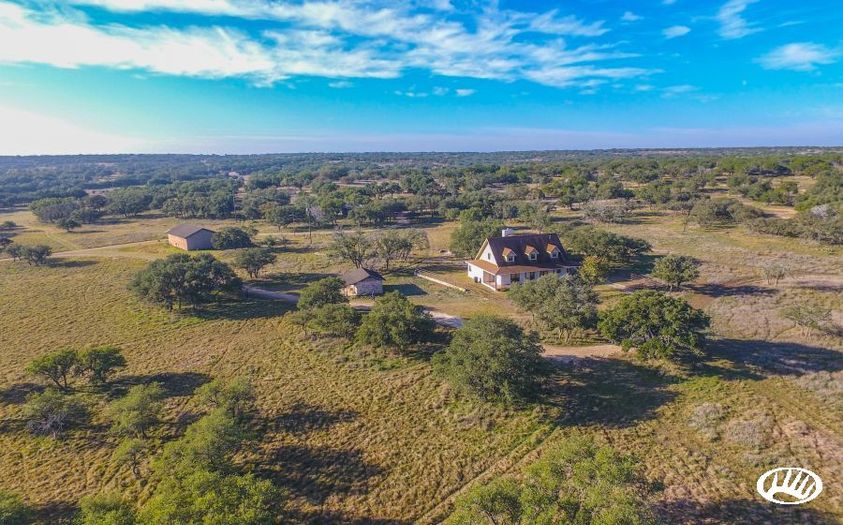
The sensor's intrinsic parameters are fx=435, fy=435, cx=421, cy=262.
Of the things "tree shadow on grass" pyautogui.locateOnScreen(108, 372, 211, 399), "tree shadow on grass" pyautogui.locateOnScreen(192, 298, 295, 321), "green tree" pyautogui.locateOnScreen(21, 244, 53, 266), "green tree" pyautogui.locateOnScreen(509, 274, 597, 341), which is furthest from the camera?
"green tree" pyautogui.locateOnScreen(21, 244, 53, 266)

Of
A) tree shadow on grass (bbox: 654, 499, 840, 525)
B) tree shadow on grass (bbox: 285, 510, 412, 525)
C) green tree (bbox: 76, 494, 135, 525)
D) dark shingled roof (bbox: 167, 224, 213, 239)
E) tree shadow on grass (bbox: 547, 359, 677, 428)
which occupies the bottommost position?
tree shadow on grass (bbox: 285, 510, 412, 525)

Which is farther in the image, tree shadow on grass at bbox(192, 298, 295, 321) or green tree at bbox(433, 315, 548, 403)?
tree shadow on grass at bbox(192, 298, 295, 321)

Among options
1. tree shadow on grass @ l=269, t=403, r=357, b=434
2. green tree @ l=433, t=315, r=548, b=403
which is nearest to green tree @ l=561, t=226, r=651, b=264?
green tree @ l=433, t=315, r=548, b=403

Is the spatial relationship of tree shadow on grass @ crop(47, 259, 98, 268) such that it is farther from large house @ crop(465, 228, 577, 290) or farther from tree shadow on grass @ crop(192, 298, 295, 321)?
large house @ crop(465, 228, 577, 290)

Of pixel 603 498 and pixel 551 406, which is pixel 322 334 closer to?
pixel 551 406

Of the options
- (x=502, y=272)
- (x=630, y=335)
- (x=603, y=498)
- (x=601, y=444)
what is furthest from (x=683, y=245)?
(x=603, y=498)

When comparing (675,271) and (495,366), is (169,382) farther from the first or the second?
A: (675,271)

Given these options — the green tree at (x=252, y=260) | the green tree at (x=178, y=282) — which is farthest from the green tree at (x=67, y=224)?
the green tree at (x=178, y=282)

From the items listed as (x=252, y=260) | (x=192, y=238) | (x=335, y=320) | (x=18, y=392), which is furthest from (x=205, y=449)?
(x=192, y=238)
